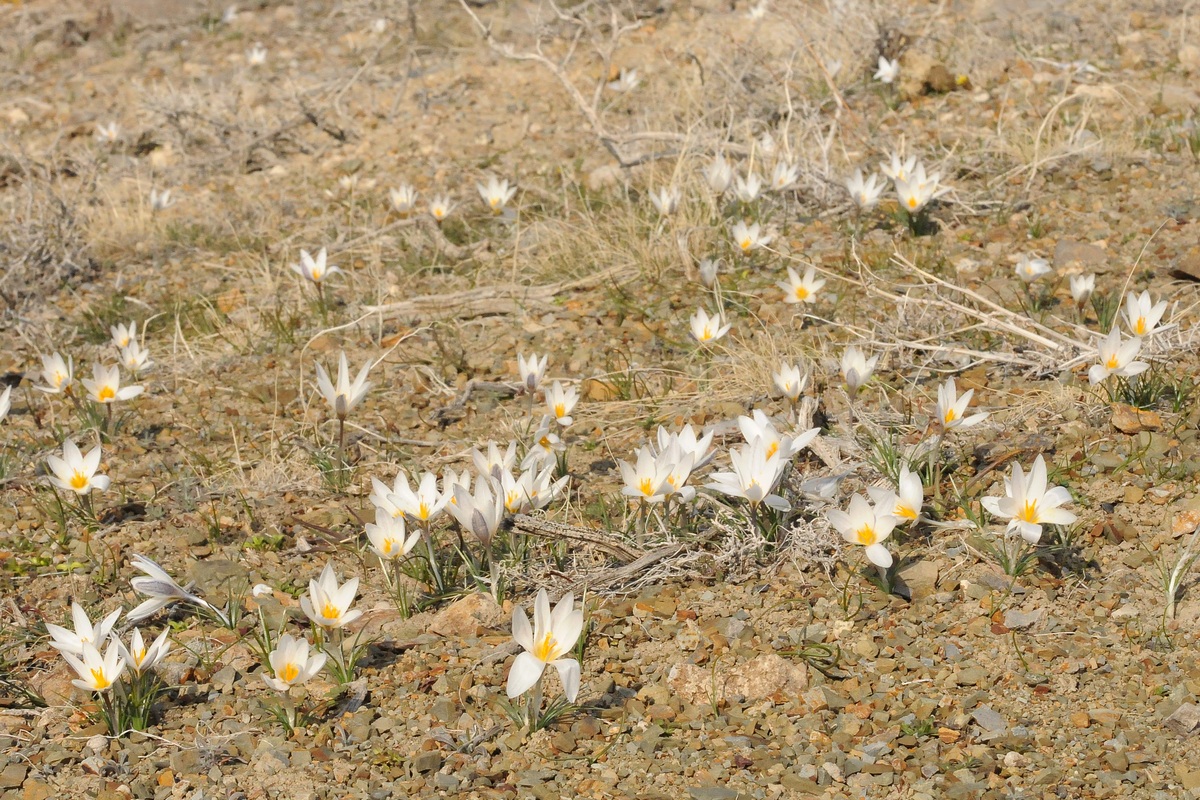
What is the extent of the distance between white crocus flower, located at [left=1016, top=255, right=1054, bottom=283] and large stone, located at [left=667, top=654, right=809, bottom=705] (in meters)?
2.18

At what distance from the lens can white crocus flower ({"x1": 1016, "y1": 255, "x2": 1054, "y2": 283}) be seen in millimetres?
4375

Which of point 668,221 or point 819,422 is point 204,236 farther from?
→ point 819,422

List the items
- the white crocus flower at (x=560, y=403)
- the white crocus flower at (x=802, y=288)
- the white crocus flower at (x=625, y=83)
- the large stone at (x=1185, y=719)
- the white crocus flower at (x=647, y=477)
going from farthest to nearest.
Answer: the white crocus flower at (x=625, y=83) → the white crocus flower at (x=802, y=288) → the white crocus flower at (x=560, y=403) → the white crocus flower at (x=647, y=477) → the large stone at (x=1185, y=719)

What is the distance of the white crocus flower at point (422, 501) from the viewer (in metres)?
3.14

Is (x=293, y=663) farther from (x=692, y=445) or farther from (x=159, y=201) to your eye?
(x=159, y=201)

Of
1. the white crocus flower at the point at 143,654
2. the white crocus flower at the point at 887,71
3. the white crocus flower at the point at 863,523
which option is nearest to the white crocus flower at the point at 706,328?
the white crocus flower at the point at 863,523

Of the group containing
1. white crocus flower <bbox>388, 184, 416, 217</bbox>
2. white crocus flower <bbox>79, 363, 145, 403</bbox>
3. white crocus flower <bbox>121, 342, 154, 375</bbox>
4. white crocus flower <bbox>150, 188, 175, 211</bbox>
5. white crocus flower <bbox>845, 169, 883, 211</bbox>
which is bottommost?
white crocus flower <bbox>150, 188, 175, 211</bbox>

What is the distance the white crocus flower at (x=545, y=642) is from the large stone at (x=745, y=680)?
32 centimetres

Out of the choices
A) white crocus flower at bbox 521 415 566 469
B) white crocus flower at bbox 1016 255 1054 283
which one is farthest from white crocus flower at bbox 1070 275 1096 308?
white crocus flower at bbox 521 415 566 469

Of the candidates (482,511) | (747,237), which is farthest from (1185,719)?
(747,237)

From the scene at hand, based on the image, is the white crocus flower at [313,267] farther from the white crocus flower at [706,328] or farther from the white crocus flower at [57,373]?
the white crocus flower at [706,328]

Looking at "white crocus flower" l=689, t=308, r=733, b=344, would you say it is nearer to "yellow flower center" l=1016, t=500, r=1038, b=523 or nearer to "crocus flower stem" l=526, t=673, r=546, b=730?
"yellow flower center" l=1016, t=500, r=1038, b=523

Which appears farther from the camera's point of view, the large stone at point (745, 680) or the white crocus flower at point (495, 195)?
the white crocus flower at point (495, 195)

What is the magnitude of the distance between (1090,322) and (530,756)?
107 inches
